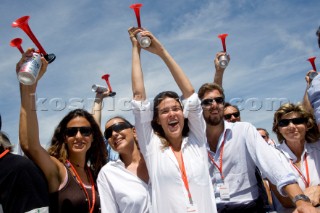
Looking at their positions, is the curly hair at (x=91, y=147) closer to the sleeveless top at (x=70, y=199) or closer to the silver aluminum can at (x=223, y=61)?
the sleeveless top at (x=70, y=199)

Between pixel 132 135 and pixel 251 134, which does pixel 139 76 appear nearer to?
pixel 132 135

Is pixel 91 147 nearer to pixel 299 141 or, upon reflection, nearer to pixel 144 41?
pixel 144 41

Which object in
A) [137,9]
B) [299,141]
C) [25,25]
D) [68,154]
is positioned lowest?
[299,141]

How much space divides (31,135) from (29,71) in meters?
0.66

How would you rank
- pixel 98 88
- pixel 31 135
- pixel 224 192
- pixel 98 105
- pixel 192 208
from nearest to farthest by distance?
1. pixel 31 135
2. pixel 192 208
3. pixel 224 192
4. pixel 98 105
5. pixel 98 88

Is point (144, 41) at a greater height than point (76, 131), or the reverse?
point (144, 41)

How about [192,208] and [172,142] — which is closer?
[192,208]

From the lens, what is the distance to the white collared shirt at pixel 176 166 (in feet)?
11.9

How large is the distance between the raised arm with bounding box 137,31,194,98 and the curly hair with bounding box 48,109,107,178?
1477mm

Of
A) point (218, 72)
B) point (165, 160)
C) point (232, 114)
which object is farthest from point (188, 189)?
point (218, 72)

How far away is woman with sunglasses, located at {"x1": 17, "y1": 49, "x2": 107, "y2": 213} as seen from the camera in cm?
347

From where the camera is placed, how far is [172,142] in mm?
4055

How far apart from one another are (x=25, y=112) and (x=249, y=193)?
2785mm

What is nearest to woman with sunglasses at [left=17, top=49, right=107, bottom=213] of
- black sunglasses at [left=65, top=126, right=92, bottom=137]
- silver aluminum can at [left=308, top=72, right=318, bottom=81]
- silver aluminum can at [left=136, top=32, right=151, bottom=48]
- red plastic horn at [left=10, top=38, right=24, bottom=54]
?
black sunglasses at [left=65, top=126, right=92, bottom=137]
